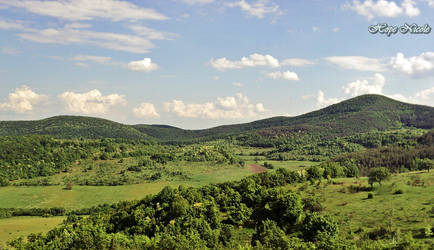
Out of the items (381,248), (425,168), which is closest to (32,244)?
(381,248)

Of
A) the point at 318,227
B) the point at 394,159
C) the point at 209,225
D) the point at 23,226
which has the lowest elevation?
the point at 23,226

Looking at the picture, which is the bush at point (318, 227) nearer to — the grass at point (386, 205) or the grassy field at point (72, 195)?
the grass at point (386, 205)

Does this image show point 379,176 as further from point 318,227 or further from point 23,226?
point 23,226

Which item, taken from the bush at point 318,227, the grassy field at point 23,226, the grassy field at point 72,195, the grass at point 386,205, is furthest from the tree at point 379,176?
the grassy field at point 23,226

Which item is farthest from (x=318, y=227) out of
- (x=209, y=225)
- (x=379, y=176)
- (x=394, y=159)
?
(x=394, y=159)

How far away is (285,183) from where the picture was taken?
4412 inches

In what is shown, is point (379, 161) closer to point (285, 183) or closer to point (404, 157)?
point (404, 157)

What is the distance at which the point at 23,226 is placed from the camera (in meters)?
117

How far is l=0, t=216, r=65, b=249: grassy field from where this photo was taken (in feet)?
352

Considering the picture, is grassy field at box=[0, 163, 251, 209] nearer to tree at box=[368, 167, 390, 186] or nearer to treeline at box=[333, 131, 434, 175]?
treeline at box=[333, 131, 434, 175]

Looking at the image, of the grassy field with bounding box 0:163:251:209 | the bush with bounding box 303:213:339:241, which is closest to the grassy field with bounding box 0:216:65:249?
the grassy field with bounding box 0:163:251:209

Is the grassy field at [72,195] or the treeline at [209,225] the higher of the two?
the treeline at [209,225]

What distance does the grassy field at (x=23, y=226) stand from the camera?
4219 inches

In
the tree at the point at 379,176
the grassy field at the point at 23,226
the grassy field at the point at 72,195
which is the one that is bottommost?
the grassy field at the point at 23,226
